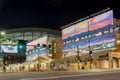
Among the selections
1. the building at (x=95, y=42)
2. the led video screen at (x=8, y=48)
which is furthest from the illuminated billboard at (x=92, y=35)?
the led video screen at (x=8, y=48)

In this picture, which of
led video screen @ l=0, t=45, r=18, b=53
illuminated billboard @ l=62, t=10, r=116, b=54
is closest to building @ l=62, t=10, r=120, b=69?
illuminated billboard @ l=62, t=10, r=116, b=54

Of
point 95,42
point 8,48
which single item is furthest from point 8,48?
point 95,42

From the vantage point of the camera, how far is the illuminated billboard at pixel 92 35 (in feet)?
229

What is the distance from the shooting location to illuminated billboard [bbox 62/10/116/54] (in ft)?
229

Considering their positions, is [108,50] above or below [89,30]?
below

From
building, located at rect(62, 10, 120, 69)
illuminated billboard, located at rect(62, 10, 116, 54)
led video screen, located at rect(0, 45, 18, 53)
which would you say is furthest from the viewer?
illuminated billboard, located at rect(62, 10, 116, 54)

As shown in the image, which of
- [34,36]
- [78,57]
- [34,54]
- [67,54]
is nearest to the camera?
[78,57]

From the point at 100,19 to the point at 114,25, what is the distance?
570cm

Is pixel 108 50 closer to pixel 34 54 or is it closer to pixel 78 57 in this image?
pixel 78 57

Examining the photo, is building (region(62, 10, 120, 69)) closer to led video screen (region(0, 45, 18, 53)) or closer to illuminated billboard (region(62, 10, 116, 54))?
illuminated billboard (region(62, 10, 116, 54))

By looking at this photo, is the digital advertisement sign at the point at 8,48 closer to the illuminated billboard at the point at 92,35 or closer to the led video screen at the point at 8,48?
the led video screen at the point at 8,48

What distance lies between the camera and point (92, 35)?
252 feet

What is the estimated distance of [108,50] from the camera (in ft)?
230

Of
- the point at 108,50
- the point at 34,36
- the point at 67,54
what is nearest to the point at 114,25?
the point at 108,50
